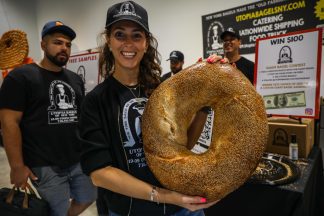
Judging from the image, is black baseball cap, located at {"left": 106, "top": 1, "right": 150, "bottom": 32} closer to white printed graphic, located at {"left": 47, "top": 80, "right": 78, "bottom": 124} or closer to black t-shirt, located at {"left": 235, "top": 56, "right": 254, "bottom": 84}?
white printed graphic, located at {"left": 47, "top": 80, "right": 78, "bottom": 124}

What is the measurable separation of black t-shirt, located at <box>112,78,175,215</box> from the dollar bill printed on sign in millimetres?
1148

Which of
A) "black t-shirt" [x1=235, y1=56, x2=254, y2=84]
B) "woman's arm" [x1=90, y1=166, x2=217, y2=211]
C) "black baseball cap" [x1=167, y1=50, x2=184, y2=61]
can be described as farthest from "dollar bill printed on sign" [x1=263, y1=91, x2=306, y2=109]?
"black baseball cap" [x1=167, y1=50, x2=184, y2=61]

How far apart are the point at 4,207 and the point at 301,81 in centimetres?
194

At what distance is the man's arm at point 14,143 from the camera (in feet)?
4.98

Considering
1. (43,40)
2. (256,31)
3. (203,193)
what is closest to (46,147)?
(43,40)

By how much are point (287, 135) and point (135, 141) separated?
1.09m

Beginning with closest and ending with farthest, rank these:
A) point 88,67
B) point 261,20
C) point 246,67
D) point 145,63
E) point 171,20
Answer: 1. point 145,63
2. point 246,67
3. point 261,20
4. point 88,67
5. point 171,20

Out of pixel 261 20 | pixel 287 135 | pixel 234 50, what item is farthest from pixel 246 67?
pixel 287 135

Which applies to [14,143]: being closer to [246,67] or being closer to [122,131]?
[122,131]

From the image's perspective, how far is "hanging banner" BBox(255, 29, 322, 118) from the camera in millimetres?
1524

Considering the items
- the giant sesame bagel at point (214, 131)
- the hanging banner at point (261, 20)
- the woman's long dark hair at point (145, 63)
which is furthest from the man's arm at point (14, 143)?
the hanging banner at point (261, 20)

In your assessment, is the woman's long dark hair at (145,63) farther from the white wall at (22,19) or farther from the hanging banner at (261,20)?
the white wall at (22,19)

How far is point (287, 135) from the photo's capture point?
154 cm

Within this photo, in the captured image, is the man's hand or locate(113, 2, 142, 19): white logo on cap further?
the man's hand
